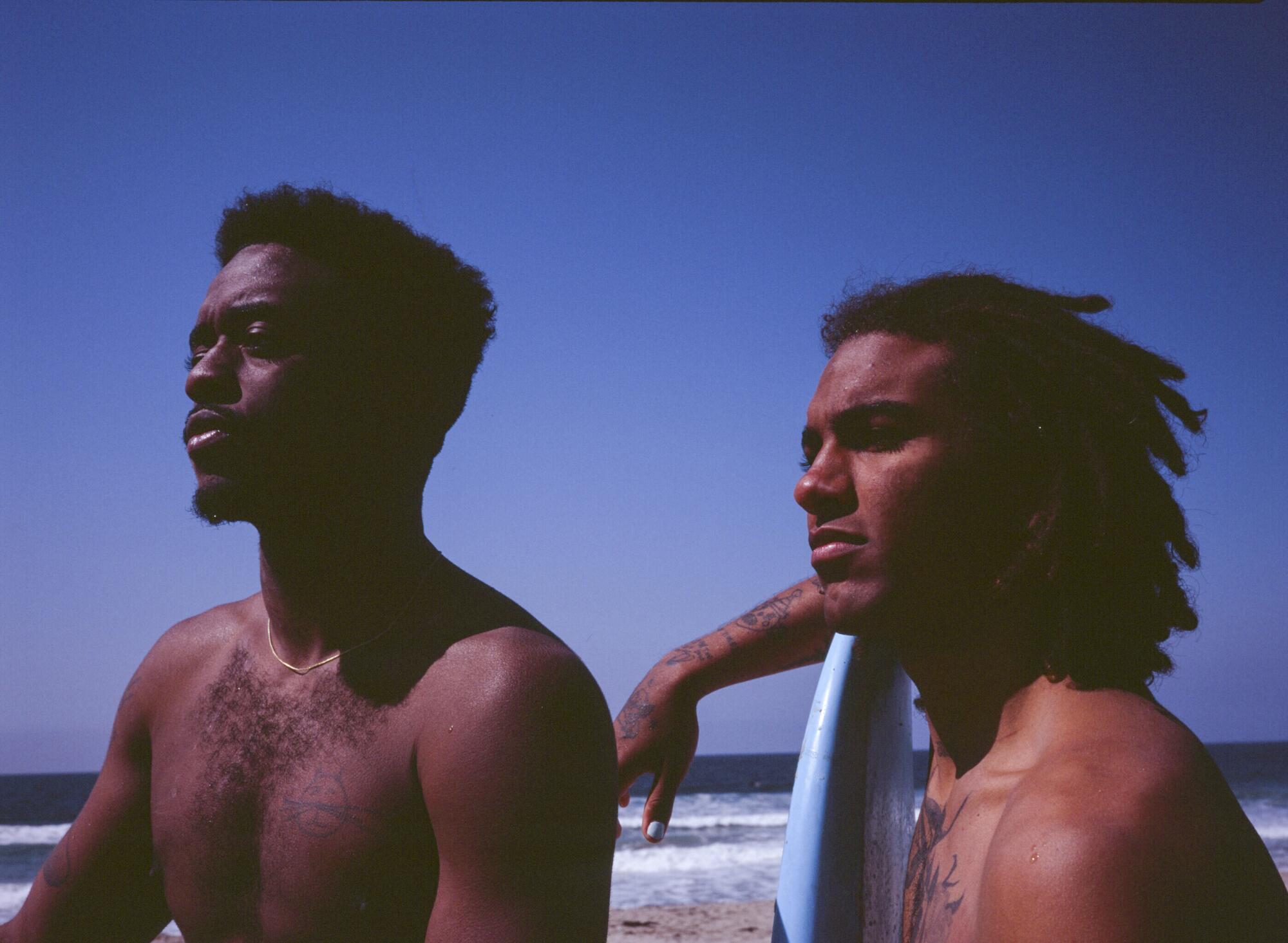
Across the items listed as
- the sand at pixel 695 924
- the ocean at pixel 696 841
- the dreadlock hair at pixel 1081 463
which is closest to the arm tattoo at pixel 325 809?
the dreadlock hair at pixel 1081 463

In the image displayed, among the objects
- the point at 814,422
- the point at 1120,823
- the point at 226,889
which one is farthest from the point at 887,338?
the point at 226,889

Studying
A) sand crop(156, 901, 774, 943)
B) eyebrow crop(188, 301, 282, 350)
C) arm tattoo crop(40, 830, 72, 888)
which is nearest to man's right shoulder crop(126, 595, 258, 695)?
arm tattoo crop(40, 830, 72, 888)

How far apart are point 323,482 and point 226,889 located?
887 millimetres

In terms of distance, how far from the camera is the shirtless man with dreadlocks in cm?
155

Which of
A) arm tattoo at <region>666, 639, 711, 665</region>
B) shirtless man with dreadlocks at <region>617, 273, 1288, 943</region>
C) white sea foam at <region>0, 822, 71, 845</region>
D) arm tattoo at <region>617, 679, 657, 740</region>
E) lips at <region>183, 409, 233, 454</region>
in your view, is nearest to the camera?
shirtless man with dreadlocks at <region>617, 273, 1288, 943</region>

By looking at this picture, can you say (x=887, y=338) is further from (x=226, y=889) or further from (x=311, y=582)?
(x=226, y=889)

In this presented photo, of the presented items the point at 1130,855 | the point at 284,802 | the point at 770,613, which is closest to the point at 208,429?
the point at 284,802

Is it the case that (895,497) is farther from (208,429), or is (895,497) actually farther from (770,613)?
(208,429)

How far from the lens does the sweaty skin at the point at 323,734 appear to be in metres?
1.99

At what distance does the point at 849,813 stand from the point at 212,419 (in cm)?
182

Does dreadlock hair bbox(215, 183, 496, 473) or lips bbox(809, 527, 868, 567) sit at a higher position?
dreadlock hair bbox(215, 183, 496, 473)

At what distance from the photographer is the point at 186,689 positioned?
8.36 feet

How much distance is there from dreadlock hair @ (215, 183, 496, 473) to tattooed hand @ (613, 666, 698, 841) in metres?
0.84

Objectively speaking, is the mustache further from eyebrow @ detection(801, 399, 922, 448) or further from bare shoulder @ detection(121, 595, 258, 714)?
eyebrow @ detection(801, 399, 922, 448)
